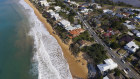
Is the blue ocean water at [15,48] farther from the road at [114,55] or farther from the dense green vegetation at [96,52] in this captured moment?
→ the road at [114,55]

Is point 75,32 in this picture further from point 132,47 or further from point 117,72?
point 117,72

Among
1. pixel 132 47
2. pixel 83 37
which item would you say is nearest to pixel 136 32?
pixel 132 47

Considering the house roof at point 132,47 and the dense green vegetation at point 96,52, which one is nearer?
the dense green vegetation at point 96,52

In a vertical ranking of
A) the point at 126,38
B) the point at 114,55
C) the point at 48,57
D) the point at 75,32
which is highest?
the point at 75,32

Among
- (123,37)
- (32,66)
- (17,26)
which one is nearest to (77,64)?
(32,66)

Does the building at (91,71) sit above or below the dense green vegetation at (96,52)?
below

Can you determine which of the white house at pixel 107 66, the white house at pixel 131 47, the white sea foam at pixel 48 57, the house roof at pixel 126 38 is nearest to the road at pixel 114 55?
the white house at pixel 107 66
